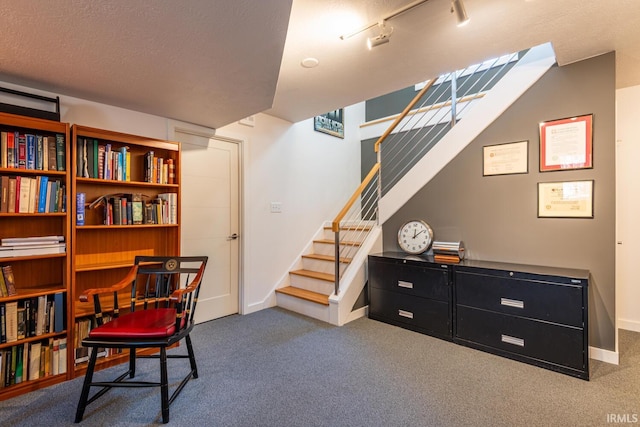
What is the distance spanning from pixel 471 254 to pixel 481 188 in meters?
0.66

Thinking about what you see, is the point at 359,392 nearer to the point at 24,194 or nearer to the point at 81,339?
the point at 81,339

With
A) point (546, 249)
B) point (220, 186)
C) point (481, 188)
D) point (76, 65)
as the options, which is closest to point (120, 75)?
point (76, 65)

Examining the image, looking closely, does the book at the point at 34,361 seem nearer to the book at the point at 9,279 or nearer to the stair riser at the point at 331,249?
the book at the point at 9,279

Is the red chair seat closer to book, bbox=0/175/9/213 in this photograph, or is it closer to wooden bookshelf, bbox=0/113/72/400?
wooden bookshelf, bbox=0/113/72/400

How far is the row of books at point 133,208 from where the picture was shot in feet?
7.73

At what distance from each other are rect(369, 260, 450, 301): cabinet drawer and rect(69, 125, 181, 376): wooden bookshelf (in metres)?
2.01

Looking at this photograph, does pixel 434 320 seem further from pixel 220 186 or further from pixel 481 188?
pixel 220 186

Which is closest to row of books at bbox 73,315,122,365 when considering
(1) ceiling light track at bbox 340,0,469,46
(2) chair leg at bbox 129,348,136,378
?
(2) chair leg at bbox 129,348,136,378

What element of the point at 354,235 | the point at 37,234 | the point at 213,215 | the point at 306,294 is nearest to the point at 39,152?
the point at 37,234

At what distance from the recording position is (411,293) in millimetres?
2934

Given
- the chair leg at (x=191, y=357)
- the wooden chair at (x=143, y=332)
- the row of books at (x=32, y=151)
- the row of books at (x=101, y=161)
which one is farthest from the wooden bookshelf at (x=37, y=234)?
the chair leg at (x=191, y=357)

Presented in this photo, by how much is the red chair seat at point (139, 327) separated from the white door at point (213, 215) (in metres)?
1.21

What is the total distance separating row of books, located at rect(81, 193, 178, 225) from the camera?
2357 mm

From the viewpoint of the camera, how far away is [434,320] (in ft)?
9.13
